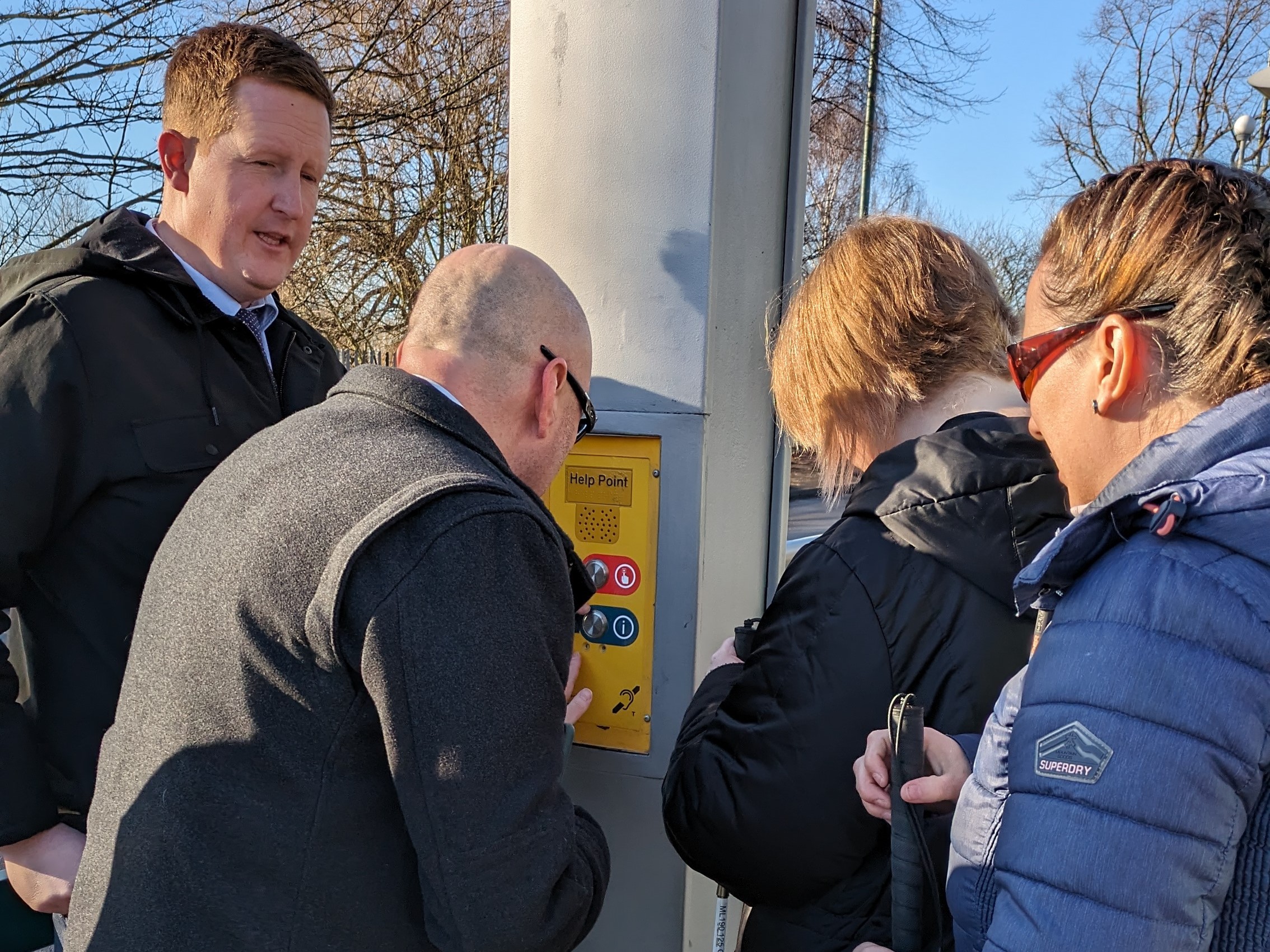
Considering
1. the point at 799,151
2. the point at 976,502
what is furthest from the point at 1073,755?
the point at 799,151

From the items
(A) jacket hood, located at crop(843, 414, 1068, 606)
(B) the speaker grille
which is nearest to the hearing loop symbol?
(B) the speaker grille

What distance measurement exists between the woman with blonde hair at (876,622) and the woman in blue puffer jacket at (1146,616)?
0.76 feet

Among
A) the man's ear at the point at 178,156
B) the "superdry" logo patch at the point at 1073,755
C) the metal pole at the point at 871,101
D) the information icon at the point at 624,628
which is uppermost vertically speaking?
the metal pole at the point at 871,101

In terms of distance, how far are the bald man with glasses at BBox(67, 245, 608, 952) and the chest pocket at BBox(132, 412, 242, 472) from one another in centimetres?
45

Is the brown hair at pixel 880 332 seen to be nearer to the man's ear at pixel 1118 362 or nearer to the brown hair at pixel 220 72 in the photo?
the man's ear at pixel 1118 362

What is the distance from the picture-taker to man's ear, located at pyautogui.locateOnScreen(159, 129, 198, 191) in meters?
1.96

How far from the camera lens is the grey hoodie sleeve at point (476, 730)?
1098 millimetres

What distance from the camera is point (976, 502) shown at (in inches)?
51.3

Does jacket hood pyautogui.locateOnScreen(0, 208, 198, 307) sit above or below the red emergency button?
above

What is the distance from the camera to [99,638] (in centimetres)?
162

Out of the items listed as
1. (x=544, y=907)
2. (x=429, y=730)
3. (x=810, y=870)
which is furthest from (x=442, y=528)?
(x=810, y=870)

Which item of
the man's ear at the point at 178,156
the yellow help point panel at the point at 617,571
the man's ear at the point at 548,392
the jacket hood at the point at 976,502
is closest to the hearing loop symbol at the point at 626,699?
the yellow help point panel at the point at 617,571

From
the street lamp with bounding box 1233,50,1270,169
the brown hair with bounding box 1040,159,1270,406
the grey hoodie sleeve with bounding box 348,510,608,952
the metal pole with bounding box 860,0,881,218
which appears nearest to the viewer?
the brown hair with bounding box 1040,159,1270,406

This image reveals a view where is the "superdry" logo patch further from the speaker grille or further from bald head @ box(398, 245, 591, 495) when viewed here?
the speaker grille
